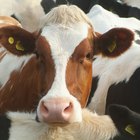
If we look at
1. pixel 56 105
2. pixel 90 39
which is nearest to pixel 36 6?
pixel 90 39

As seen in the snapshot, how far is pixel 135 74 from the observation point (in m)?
5.07

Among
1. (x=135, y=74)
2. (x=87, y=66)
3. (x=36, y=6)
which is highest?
(x=87, y=66)

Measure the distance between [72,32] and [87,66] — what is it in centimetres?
30

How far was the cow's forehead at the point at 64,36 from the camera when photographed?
171 inches

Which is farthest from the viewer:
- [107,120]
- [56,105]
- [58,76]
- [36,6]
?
[36,6]

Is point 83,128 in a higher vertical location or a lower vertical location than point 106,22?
higher

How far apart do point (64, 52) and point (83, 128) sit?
1.00 m

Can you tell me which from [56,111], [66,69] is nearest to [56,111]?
[56,111]

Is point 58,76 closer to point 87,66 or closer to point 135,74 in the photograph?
point 87,66

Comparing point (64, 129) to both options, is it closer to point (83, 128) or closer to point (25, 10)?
point (83, 128)

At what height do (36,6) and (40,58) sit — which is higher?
(40,58)

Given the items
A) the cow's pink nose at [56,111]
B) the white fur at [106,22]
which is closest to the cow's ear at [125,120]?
the cow's pink nose at [56,111]

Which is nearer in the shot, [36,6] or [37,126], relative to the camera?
[37,126]

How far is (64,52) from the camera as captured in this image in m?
4.31
